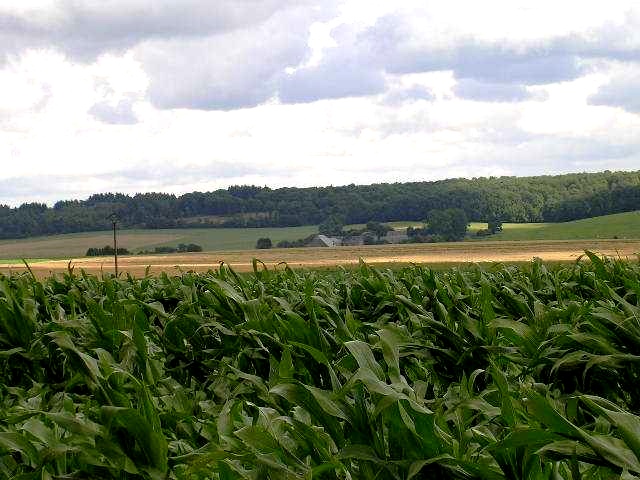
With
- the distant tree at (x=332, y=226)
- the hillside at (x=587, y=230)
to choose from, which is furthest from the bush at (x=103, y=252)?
the hillside at (x=587, y=230)

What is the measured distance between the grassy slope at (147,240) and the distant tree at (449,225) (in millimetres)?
19842

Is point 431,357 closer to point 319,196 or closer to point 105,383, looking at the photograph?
point 105,383

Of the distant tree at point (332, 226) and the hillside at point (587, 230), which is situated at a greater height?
the distant tree at point (332, 226)

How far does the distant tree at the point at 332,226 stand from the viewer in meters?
138

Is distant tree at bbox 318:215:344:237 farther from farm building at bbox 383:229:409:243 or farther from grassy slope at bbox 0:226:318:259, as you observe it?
farm building at bbox 383:229:409:243

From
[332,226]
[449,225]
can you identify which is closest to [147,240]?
[332,226]

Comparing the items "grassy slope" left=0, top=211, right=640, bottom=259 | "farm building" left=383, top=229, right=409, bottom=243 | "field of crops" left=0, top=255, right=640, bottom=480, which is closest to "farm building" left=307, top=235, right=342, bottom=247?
"farm building" left=383, top=229, right=409, bottom=243

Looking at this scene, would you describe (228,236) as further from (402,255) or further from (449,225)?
(402,255)

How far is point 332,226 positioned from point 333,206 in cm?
1420

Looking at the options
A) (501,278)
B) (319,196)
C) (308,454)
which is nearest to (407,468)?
(308,454)

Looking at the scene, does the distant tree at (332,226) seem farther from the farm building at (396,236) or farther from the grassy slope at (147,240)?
the farm building at (396,236)

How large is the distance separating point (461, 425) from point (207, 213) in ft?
531

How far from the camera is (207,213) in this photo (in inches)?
6457

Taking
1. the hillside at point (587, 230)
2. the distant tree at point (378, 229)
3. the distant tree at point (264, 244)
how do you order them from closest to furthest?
the hillside at point (587, 230)
the distant tree at point (264, 244)
the distant tree at point (378, 229)
